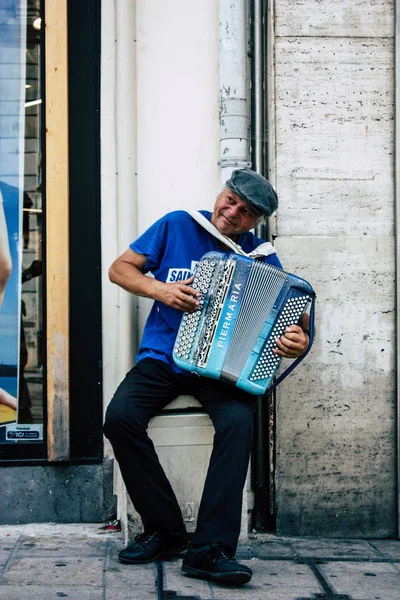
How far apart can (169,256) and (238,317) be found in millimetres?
482

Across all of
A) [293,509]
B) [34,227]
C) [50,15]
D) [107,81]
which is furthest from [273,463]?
[50,15]

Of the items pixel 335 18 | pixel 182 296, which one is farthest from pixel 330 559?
pixel 335 18

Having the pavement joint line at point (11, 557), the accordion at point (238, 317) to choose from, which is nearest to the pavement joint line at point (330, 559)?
the accordion at point (238, 317)

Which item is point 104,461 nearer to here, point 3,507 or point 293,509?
point 3,507

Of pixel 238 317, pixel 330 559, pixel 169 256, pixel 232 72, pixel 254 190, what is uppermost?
pixel 232 72

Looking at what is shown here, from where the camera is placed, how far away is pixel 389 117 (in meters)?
4.40

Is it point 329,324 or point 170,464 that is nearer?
point 170,464

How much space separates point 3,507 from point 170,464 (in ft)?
3.05

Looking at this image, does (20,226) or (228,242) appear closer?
(228,242)

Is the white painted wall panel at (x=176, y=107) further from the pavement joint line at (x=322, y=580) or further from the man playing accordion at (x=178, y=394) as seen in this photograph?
the pavement joint line at (x=322, y=580)

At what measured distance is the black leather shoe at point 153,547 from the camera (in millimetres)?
3771

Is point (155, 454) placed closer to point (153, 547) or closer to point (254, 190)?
point (153, 547)

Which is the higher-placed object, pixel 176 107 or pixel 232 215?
pixel 176 107

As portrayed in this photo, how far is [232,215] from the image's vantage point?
390 centimetres
